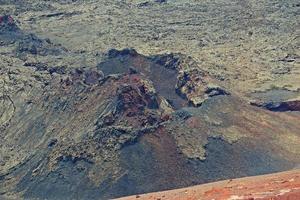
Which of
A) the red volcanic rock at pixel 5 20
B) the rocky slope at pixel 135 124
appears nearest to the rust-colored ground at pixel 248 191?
the rocky slope at pixel 135 124

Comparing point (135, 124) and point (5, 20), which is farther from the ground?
point (135, 124)

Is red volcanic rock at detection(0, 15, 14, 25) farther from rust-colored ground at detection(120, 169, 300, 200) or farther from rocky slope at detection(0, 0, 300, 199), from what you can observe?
rust-colored ground at detection(120, 169, 300, 200)

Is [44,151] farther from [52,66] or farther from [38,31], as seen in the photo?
[38,31]

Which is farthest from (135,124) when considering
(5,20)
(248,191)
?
(5,20)

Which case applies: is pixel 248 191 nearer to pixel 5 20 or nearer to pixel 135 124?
pixel 135 124

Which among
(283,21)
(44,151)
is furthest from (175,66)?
(283,21)

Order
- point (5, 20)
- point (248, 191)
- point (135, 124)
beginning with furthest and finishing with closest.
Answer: point (5, 20), point (135, 124), point (248, 191)
